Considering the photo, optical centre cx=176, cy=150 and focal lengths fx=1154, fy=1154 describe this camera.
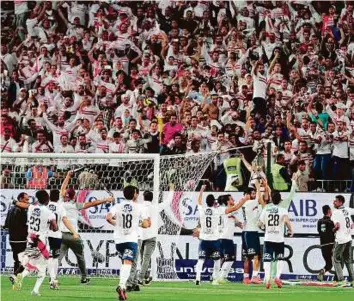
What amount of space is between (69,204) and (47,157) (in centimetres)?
153

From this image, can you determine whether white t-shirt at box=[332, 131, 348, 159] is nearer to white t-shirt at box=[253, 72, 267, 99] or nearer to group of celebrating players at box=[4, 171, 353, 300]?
group of celebrating players at box=[4, 171, 353, 300]

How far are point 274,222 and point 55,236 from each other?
189 inches

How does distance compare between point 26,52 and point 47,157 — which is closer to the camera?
point 47,157

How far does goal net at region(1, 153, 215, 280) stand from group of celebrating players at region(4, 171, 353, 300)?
0.87m

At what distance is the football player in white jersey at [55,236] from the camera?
23.7 meters

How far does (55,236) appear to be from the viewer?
24438 millimetres

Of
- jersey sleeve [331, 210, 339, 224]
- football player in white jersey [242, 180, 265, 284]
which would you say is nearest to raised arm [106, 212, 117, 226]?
football player in white jersey [242, 180, 265, 284]

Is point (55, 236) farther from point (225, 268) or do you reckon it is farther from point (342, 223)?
point (342, 223)

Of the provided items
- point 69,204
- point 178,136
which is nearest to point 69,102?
point 178,136

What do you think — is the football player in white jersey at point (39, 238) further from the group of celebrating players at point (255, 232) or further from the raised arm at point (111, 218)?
the group of celebrating players at point (255, 232)

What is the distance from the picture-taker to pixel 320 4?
3312 centimetres

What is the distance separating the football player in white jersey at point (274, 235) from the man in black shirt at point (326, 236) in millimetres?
2173

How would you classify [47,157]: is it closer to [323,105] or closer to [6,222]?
[6,222]

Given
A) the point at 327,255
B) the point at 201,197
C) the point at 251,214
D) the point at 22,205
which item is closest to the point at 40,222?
the point at 22,205
